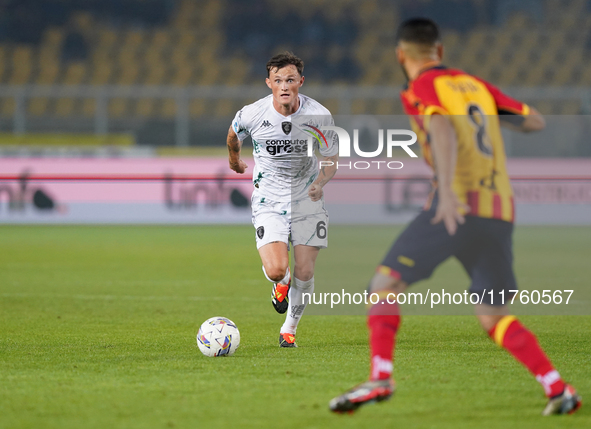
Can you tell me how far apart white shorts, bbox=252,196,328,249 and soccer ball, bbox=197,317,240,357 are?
0.88 metres

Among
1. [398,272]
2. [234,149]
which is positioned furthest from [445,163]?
[234,149]

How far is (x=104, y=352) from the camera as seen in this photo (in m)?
5.95

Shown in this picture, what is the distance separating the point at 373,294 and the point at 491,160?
87 centimetres

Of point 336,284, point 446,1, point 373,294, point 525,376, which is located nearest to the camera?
point 373,294

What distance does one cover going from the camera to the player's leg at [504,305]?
3996mm

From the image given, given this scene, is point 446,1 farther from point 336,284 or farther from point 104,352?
point 104,352

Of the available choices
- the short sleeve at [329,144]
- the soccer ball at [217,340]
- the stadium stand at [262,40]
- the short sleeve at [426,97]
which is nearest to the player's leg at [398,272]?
the short sleeve at [426,97]

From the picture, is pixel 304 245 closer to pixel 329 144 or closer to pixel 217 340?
pixel 329 144

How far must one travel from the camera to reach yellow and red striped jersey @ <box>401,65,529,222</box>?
4027mm

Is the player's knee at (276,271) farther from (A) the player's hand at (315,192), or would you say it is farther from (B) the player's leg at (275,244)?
(A) the player's hand at (315,192)

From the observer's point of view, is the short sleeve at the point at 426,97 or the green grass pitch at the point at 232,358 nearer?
the short sleeve at the point at 426,97

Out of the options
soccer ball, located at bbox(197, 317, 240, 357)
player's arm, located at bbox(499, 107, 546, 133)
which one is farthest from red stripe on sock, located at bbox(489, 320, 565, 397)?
soccer ball, located at bbox(197, 317, 240, 357)

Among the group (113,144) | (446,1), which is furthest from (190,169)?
(446,1)

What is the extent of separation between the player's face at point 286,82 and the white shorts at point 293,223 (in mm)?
801
